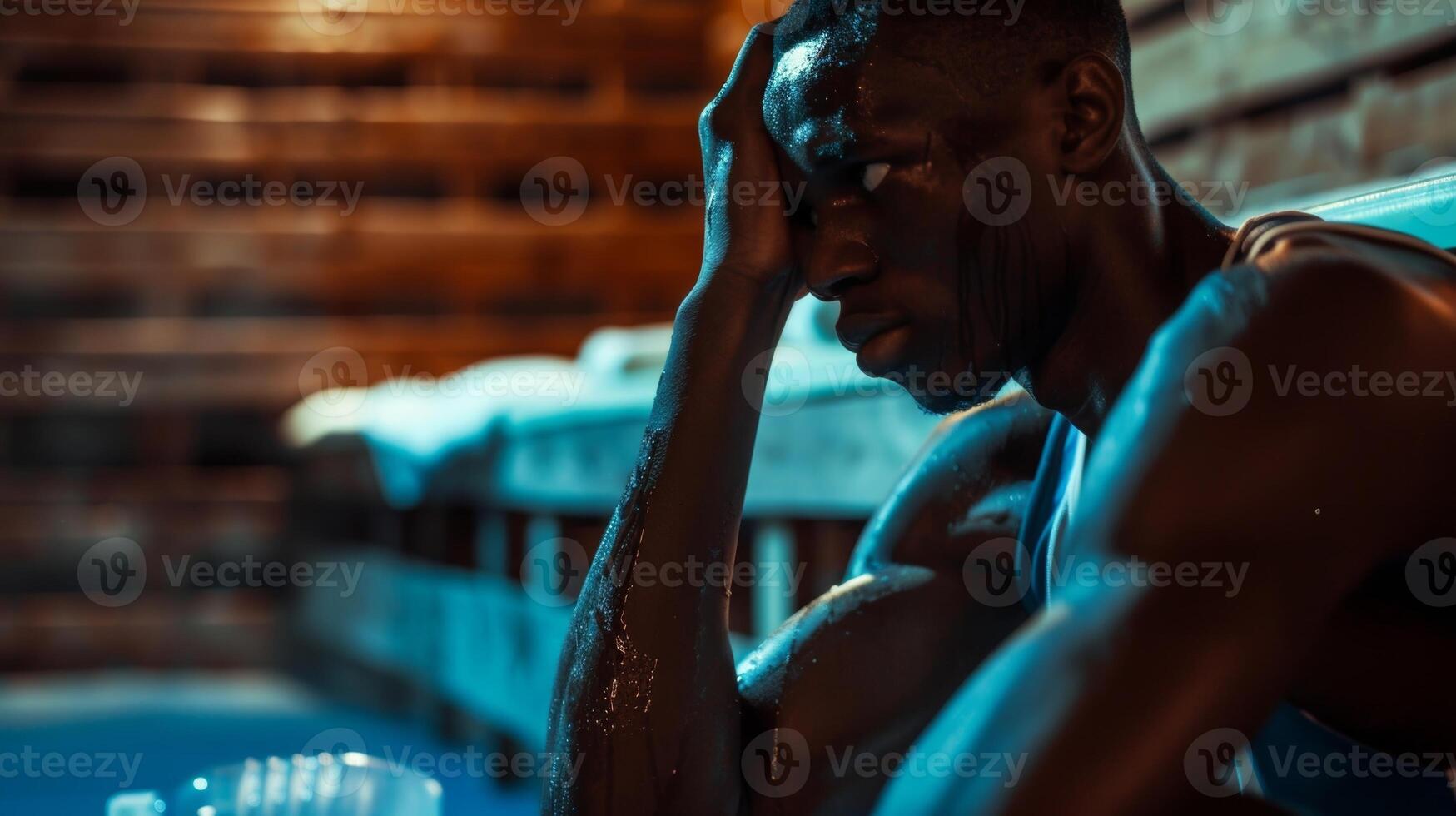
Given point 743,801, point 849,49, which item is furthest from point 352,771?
point 849,49

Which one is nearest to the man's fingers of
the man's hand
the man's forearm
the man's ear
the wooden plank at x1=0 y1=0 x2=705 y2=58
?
the man's hand

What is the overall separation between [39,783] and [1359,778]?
3.64 metres

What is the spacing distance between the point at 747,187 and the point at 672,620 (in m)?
0.37

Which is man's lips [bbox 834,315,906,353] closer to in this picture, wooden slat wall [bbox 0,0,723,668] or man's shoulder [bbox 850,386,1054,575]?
man's shoulder [bbox 850,386,1054,575]

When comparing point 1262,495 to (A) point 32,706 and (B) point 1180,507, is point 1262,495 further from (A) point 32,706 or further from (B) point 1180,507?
(A) point 32,706

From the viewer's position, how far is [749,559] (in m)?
2.46

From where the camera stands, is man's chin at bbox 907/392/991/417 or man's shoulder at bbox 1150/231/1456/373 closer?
man's shoulder at bbox 1150/231/1456/373

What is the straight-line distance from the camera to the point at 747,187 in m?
1.18

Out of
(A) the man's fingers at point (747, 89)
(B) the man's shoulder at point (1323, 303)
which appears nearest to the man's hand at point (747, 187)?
(A) the man's fingers at point (747, 89)

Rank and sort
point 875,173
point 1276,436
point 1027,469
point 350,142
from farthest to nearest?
point 350,142 < point 1027,469 < point 875,173 < point 1276,436

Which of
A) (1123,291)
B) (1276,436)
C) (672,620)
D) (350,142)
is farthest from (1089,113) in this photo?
(350,142)

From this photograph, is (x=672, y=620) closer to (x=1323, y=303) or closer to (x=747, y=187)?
(x=747, y=187)

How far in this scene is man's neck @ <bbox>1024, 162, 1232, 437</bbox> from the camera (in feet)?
3.37

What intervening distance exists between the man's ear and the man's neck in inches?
1.8
